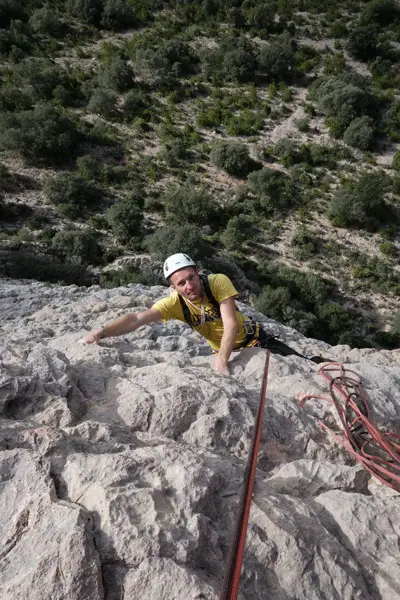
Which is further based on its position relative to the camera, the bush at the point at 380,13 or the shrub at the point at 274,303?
the bush at the point at 380,13

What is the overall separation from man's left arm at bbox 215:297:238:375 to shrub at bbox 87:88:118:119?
27.1 m

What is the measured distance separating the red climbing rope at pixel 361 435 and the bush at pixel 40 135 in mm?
24039

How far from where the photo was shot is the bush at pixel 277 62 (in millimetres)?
28547

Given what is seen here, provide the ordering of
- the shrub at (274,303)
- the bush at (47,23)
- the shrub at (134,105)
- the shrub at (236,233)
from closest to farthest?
1. the shrub at (274,303)
2. the shrub at (236,233)
3. the shrub at (134,105)
4. the bush at (47,23)

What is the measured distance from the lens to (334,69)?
94.3 ft

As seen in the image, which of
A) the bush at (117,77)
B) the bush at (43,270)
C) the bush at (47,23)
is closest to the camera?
the bush at (43,270)

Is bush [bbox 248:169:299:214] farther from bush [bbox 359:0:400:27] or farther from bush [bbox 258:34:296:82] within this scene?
bush [bbox 359:0:400:27]

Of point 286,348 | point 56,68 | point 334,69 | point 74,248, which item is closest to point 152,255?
point 74,248

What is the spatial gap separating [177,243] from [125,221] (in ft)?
12.2

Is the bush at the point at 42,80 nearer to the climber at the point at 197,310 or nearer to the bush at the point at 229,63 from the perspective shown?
the bush at the point at 229,63

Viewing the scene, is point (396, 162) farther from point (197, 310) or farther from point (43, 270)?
point (197, 310)

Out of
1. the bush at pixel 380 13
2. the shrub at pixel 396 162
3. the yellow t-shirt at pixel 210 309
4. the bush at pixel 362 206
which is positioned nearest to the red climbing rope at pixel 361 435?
the yellow t-shirt at pixel 210 309

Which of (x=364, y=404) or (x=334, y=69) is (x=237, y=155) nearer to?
(x=334, y=69)

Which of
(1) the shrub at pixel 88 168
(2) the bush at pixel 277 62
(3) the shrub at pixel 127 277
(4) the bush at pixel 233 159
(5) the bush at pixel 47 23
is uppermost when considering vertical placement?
(2) the bush at pixel 277 62
